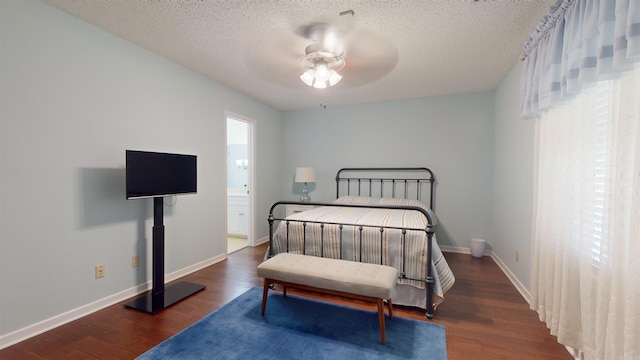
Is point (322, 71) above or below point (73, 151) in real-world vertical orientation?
above

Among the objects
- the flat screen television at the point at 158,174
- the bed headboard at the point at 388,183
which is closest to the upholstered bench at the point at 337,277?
the flat screen television at the point at 158,174

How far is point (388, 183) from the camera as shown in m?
4.49

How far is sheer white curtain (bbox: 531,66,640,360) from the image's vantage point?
122 cm

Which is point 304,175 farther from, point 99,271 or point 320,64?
point 99,271

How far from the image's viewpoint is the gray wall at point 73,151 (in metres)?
1.85

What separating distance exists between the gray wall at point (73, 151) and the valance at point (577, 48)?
331 cm

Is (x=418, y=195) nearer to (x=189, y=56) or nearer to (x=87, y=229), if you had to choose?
(x=189, y=56)

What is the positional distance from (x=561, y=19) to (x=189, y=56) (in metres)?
3.05

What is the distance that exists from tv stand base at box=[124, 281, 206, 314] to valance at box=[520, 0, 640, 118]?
129 inches

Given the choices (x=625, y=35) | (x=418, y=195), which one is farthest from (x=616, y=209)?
(x=418, y=195)

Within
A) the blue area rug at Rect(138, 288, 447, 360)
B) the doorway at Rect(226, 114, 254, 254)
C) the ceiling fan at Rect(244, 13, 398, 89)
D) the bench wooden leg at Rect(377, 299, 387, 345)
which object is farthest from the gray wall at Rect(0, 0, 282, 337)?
the bench wooden leg at Rect(377, 299, 387, 345)

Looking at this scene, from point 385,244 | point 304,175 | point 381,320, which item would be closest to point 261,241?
point 304,175

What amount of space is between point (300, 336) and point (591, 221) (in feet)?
6.34

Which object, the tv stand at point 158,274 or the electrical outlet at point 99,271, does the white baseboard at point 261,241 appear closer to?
the tv stand at point 158,274
